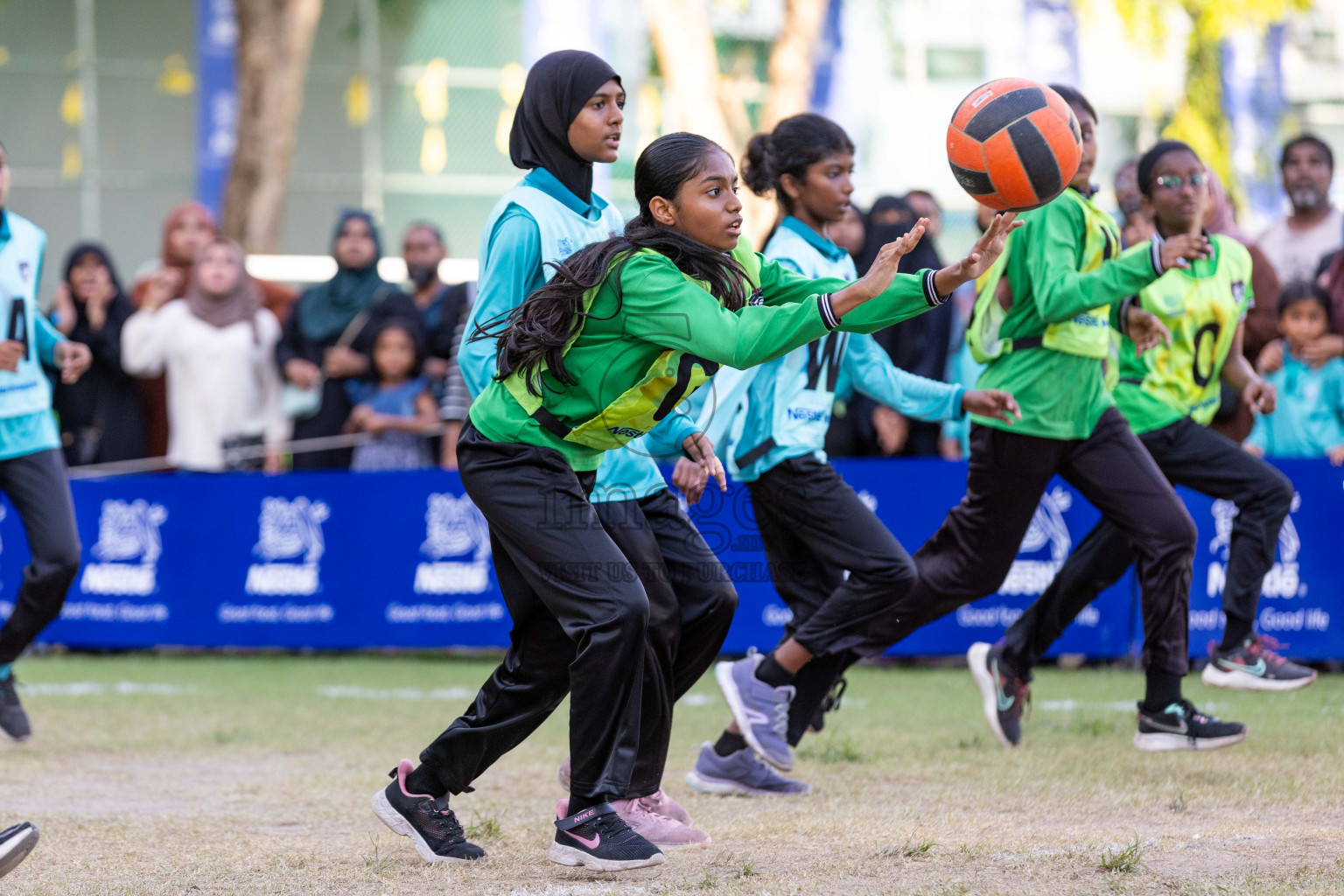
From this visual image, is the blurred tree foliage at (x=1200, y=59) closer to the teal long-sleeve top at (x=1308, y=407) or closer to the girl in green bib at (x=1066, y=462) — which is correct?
the teal long-sleeve top at (x=1308, y=407)

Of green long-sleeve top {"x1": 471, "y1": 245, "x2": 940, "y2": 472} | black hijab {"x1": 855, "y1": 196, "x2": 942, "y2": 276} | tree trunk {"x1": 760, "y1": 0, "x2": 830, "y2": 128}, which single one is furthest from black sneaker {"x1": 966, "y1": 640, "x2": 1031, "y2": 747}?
tree trunk {"x1": 760, "y1": 0, "x2": 830, "y2": 128}

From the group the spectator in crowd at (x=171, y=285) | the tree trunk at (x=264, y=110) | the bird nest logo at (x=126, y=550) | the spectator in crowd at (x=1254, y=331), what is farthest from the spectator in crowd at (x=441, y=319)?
the tree trunk at (x=264, y=110)

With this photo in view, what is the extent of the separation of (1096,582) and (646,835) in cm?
268

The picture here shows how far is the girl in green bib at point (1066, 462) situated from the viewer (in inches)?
232

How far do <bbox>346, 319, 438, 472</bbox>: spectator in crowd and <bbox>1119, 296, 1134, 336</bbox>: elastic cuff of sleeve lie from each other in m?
4.94

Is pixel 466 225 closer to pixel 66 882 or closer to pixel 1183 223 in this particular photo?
pixel 1183 223

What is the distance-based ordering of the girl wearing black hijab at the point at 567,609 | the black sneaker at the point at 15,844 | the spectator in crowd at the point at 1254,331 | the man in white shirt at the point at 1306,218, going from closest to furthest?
the black sneaker at the point at 15,844, the girl wearing black hijab at the point at 567,609, the spectator in crowd at the point at 1254,331, the man in white shirt at the point at 1306,218

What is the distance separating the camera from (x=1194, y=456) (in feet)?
21.7

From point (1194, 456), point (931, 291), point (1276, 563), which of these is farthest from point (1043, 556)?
point (931, 291)

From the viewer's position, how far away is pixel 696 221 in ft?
14.0

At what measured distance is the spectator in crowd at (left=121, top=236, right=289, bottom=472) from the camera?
1052 centimetres

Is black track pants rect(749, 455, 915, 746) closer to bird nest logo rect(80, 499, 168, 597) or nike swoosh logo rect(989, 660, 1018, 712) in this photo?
nike swoosh logo rect(989, 660, 1018, 712)

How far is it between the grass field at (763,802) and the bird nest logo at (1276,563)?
57 centimetres

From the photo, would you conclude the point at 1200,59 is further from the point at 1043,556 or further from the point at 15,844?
the point at 15,844
